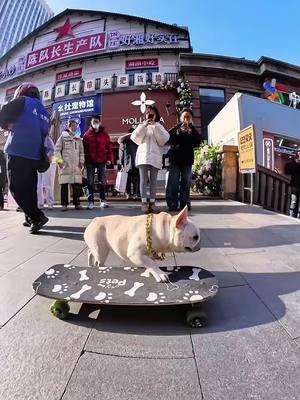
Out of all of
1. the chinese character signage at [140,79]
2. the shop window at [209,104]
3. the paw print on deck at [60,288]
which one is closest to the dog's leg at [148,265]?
the paw print on deck at [60,288]

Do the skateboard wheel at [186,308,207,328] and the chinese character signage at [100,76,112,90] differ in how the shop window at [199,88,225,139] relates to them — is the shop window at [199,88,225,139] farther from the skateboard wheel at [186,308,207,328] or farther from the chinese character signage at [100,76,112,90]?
the skateboard wheel at [186,308,207,328]

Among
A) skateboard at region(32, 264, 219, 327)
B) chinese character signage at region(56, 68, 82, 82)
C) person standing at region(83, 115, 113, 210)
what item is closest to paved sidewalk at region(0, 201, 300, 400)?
skateboard at region(32, 264, 219, 327)

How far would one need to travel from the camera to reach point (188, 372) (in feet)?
4.02

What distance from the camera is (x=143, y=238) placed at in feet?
6.62

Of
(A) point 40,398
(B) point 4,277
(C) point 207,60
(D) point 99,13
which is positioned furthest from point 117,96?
(A) point 40,398

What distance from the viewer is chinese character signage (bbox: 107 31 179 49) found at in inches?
797

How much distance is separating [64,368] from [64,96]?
22438mm

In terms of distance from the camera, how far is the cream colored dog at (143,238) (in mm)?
1975

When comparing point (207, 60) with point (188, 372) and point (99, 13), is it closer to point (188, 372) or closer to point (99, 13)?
point (99, 13)

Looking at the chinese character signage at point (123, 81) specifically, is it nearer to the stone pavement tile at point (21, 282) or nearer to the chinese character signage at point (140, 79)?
the chinese character signage at point (140, 79)

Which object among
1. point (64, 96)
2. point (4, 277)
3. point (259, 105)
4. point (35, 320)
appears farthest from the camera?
point (64, 96)

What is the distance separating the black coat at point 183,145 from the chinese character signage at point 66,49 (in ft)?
61.6

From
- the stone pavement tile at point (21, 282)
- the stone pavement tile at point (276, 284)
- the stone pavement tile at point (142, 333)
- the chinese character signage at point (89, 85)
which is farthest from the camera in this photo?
the chinese character signage at point (89, 85)

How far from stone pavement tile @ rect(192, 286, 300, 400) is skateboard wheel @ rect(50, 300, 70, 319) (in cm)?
72
